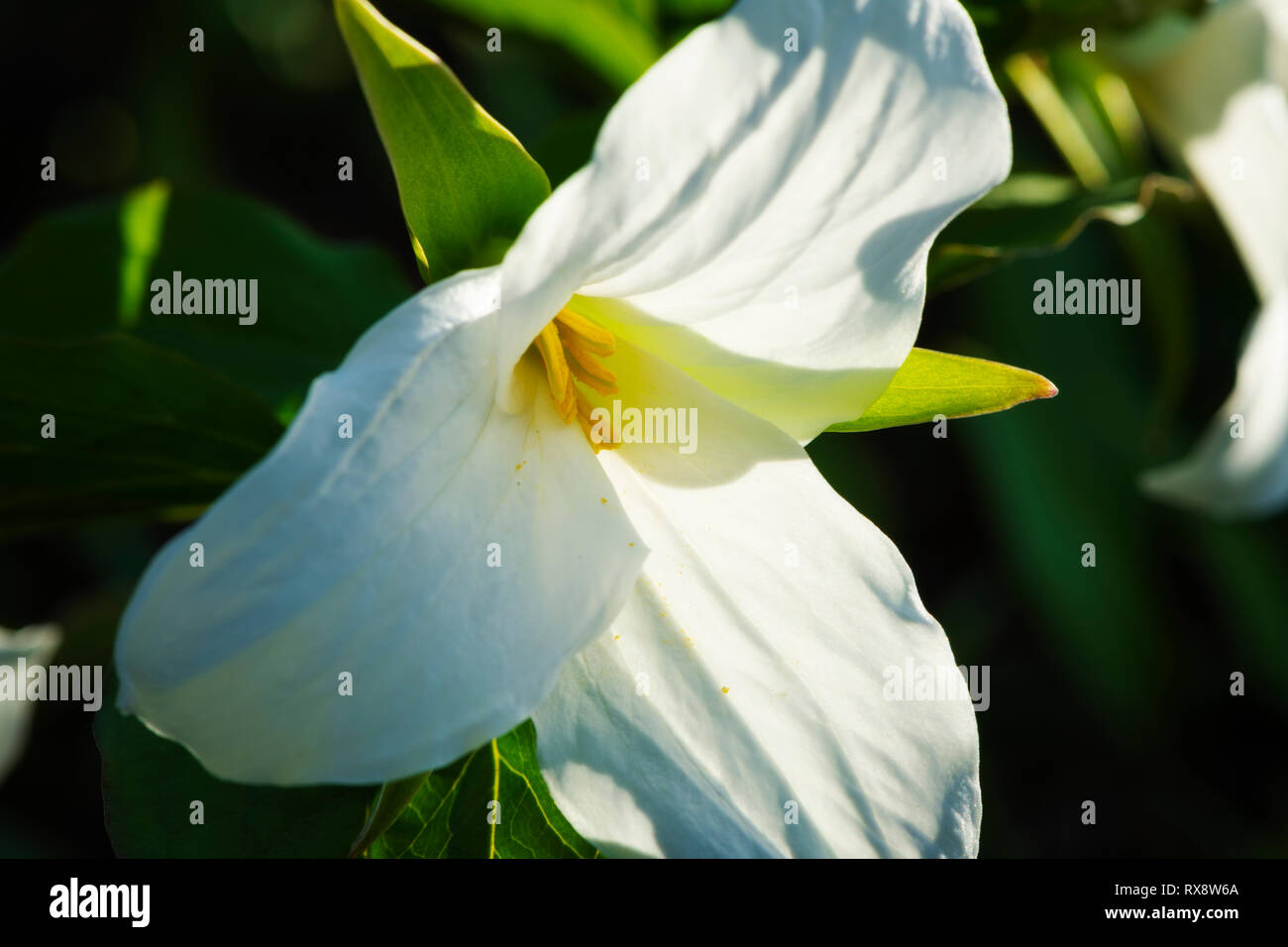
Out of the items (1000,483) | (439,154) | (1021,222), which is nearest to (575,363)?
(439,154)

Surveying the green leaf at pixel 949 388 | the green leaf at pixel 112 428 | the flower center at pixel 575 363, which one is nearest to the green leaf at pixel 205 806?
the green leaf at pixel 112 428

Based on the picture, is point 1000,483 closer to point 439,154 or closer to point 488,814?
point 488,814

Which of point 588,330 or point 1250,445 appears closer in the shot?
point 588,330

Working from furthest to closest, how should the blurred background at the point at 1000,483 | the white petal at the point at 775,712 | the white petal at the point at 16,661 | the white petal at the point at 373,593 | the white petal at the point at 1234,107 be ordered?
1. the blurred background at the point at 1000,483
2. the white petal at the point at 1234,107
3. the white petal at the point at 16,661
4. the white petal at the point at 775,712
5. the white petal at the point at 373,593

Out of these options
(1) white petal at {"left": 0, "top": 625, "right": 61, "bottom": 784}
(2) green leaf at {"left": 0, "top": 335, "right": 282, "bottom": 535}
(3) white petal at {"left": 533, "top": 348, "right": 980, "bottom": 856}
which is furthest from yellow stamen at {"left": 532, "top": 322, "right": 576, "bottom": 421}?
(1) white petal at {"left": 0, "top": 625, "right": 61, "bottom": 784}

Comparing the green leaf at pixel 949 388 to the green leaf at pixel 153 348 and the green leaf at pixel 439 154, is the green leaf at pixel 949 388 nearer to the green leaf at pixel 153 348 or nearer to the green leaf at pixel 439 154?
the green leaf at pixel 439 154

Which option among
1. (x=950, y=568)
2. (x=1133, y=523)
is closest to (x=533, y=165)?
(x=950, y=568)
